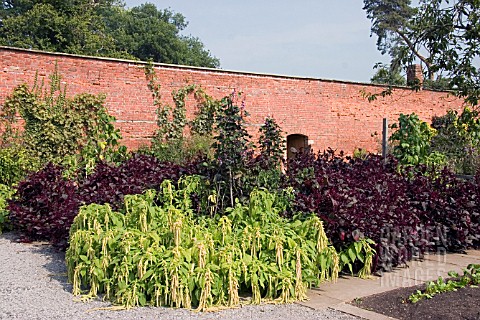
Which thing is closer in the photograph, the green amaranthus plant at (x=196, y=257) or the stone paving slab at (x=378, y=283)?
the green amaranthus plant at (x=196, y=257)

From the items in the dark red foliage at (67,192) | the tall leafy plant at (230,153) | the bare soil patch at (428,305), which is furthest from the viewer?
the dark red foliage at (67,192)

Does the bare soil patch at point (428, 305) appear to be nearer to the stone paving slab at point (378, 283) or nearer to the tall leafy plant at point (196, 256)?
the stone paving slab at point (378, 283)

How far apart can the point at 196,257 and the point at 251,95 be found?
11.9 m

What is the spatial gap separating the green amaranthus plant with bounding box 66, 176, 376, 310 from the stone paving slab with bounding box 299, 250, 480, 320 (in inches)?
5.7

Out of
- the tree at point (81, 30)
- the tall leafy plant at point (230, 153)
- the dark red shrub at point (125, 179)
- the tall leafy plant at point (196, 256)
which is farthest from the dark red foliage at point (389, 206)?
the tree at point (81, 30)

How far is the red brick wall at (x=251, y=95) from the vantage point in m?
12.6

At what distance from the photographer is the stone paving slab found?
15.9ft

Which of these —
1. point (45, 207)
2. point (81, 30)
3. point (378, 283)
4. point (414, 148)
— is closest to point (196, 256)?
point (378, 283)

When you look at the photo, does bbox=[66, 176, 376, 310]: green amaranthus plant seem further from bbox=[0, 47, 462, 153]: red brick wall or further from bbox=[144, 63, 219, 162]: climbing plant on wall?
bbox=[144, 63, 219, 162]: climbing plant on wall

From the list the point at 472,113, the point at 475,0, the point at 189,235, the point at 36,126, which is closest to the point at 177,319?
the point at 189,235

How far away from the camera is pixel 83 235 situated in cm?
525

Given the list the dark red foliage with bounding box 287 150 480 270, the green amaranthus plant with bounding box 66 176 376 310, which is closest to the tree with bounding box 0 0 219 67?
the dark red foliage with bounding box 287 150 480 270

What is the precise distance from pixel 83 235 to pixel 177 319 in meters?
1.43

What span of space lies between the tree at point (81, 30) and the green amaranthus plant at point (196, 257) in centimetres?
1530
